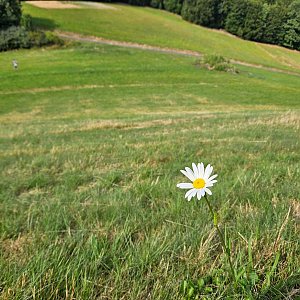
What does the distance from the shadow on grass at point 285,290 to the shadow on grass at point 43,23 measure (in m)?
58.0

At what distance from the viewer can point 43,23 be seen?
56.4m

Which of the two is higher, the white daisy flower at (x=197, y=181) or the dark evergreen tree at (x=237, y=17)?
the dark evergreen tree at (x=237, y=17)

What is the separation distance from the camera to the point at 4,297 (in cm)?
159

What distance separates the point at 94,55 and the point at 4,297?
44520mm

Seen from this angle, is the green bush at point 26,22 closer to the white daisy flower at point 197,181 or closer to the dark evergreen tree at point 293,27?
the dark evergreen tree at point 293,27

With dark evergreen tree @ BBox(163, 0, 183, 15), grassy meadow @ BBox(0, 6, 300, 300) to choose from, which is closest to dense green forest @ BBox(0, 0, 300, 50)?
dark evergreen tree @ BBox(163, 0, 183, 15)

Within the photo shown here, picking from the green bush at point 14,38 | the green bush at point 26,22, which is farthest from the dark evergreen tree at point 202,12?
the green bush at point 14,38

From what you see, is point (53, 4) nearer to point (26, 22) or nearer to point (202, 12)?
point (26, 22)

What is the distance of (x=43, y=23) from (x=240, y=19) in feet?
107

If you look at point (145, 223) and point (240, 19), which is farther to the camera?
point (240, 19)

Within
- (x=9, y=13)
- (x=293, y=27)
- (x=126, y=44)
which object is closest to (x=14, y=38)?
(x=9, y=13)

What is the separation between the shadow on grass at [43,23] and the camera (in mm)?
54375

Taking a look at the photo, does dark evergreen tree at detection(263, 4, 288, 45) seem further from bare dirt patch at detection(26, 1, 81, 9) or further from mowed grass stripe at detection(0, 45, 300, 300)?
bare dirt patch at detection(26, 1, 81, 9)

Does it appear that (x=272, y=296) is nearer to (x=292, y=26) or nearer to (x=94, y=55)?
(x=292, y=26)
